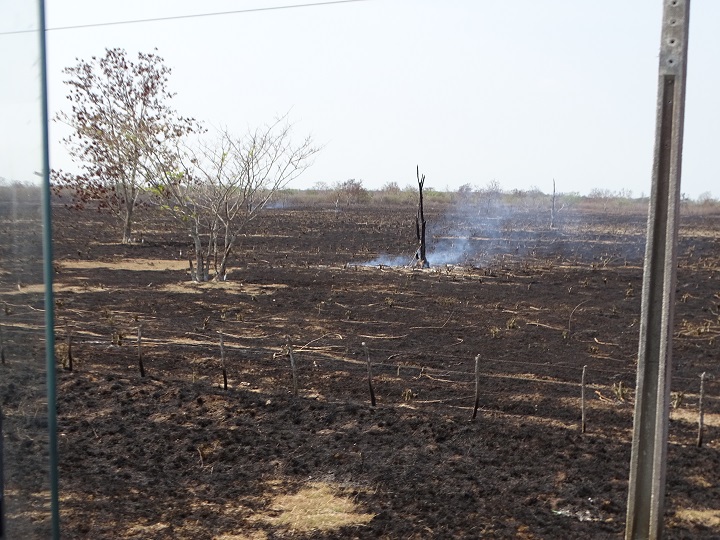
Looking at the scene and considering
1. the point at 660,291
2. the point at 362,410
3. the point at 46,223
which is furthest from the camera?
the point at 362,410

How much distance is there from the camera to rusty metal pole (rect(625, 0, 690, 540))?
16.7 feet

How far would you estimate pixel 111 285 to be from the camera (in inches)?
712

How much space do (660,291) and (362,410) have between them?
389 centimetres

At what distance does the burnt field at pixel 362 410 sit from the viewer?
19.9 feet

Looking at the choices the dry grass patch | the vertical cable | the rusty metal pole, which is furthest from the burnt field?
the rusty metal pole

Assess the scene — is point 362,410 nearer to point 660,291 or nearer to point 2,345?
point 660,291

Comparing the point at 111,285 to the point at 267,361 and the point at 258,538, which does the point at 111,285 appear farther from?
the point at 258,538

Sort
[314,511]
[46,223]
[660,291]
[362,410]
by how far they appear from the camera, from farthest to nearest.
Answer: [362,410], [314,511], [660,291], [46,223]

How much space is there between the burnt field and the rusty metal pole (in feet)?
1.73

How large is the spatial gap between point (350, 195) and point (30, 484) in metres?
67.9

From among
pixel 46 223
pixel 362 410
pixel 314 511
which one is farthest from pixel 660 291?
pixel 46 223

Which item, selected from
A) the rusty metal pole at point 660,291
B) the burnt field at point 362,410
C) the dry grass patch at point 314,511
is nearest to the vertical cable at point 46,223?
the burnt field at point 362,410

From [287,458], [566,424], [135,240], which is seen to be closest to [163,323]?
[287,458]

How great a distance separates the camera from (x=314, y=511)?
6.19 meters
